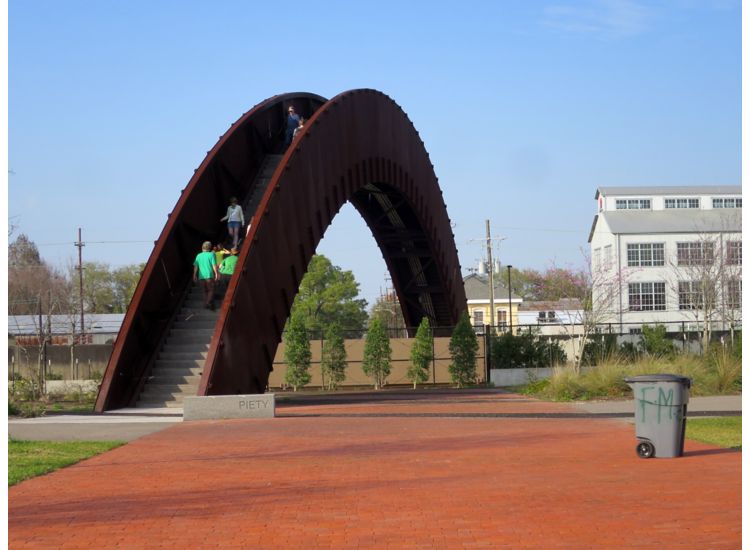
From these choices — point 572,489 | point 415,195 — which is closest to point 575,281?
point 415,195

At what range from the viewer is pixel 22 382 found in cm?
2753

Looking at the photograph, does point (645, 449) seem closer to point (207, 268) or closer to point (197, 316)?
point (207, 268)

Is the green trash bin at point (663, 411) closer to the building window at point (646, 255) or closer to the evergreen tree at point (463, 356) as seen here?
the evergreen tree at point (463, 356)

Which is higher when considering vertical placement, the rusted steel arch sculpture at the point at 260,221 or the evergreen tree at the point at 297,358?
the rusted steel arch sculpture at the point at 260,221

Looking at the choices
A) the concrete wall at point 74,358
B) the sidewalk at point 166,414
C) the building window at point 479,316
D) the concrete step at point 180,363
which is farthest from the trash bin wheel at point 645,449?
the building window at point 479,316

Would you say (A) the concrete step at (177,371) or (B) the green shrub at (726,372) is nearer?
(A) the concrete step at (177,371)

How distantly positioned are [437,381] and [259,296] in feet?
54.9

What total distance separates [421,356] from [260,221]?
597 inches

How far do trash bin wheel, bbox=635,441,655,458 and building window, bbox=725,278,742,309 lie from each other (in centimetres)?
4727

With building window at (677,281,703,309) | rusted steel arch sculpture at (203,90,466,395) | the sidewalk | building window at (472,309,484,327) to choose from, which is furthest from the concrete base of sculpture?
building window at (472,309,484,327)

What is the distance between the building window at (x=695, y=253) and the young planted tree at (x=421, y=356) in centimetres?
2632

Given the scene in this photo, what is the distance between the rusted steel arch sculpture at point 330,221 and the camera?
25.2 meters

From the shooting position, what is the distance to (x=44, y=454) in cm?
1529

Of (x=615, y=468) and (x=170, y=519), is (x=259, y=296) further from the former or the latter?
(x=170, y=519)
